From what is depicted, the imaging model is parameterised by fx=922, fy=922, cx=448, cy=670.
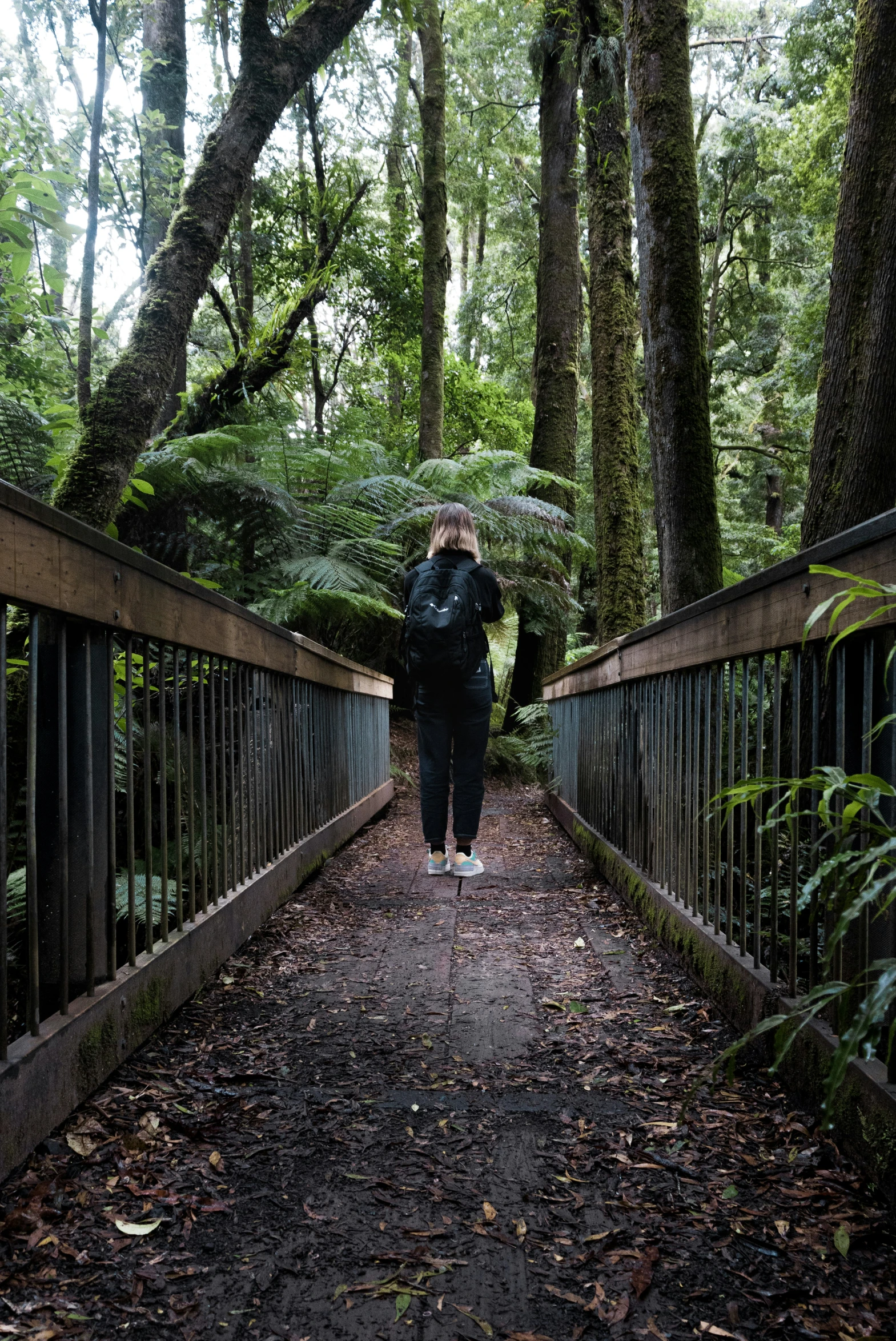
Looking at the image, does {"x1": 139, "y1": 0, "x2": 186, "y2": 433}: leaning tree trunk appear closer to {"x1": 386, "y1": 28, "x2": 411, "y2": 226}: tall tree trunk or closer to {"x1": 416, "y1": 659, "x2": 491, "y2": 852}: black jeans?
{"x1": 416, "y1": 659, "x2": 491, "y2": 852}: black jeans

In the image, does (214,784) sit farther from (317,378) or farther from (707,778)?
(317,378)

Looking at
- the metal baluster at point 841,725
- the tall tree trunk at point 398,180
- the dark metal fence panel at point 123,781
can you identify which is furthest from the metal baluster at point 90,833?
the tall tree trunk at point 398,180

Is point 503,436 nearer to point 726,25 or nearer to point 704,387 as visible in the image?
Answer: point 726,25

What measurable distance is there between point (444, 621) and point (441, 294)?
26.7ft

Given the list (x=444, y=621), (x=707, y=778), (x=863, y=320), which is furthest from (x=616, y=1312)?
(x=863, y=320)

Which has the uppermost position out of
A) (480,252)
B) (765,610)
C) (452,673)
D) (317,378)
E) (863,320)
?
(480,252)

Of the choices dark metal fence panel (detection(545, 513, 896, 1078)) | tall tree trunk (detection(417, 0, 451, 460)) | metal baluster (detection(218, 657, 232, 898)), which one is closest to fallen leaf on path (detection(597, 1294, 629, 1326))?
dark metal fence panel (detection(545, 513, 896, 1078))

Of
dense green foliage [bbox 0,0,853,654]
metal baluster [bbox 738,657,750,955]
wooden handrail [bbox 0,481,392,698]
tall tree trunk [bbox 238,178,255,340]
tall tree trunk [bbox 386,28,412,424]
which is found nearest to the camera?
wooden handrail [bbox 0,481,392,698]

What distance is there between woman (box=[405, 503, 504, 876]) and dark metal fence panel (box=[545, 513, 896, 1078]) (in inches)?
26.4

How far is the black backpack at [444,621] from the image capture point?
15.2 feet

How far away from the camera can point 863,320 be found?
4.15 meters

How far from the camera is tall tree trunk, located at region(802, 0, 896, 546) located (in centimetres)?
390

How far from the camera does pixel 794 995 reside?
205cm

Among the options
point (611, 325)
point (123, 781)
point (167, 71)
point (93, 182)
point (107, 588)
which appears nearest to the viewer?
point (107, 588)
